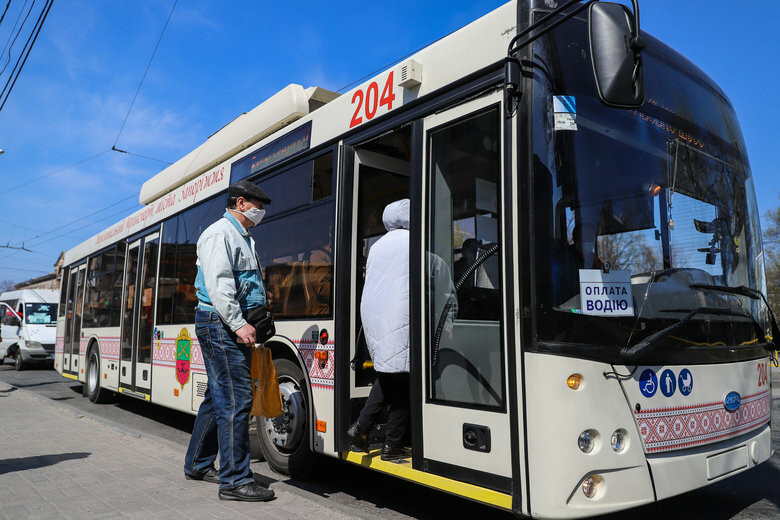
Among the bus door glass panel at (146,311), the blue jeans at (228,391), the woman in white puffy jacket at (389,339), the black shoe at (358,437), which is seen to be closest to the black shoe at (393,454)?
the woman in white puffy jacket at (389,339)

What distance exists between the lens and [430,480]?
345 cm

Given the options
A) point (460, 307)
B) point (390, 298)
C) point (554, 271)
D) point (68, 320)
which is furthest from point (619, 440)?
point (68, 320)

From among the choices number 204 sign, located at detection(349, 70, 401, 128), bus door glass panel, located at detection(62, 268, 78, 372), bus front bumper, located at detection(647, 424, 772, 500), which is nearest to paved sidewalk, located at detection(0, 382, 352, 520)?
Result: bus front bumper, located at detection(647, 424, 772, 500)

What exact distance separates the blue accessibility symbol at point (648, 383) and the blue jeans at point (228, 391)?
2577 millimetres

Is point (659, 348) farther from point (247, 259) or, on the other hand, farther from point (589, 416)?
point (247, 259)

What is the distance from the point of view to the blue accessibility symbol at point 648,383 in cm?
305

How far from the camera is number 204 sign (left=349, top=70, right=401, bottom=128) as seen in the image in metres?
4.18

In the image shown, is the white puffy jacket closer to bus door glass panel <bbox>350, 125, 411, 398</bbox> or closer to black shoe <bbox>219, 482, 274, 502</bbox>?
bus door glass panel <bbox>350, 125, 411, 398</bbox>

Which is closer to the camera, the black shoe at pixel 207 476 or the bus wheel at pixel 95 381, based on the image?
the black shoe at pixel 207 476

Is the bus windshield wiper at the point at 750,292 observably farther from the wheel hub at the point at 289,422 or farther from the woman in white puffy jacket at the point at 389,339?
the wheel hub at the point at 289,422

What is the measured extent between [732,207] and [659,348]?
1.47 meters

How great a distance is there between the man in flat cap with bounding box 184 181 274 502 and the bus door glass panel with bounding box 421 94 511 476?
4.36 ft

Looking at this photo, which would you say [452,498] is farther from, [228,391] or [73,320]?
[73,320]

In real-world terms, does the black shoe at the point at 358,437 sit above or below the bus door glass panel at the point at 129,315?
below
